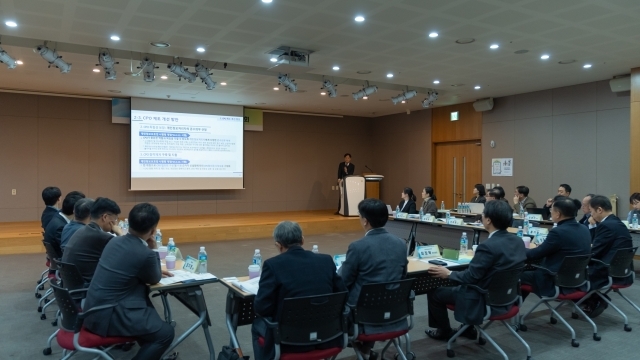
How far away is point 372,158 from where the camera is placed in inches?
573

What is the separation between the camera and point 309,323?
2.51 metres

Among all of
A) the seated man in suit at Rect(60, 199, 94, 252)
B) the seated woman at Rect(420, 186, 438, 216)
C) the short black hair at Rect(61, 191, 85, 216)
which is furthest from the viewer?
the seated woman at Rect(420, 186, 438, 216)

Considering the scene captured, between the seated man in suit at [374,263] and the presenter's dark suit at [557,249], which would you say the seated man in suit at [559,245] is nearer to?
the presenter's dark suit at [557,249]

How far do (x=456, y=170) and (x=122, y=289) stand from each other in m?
10.3

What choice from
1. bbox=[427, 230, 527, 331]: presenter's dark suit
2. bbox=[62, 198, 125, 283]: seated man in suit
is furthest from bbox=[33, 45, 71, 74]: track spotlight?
bbox=[427, 230, 527, 331]: presenter's dark suit

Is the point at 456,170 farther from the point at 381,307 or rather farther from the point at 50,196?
the point at 381,307

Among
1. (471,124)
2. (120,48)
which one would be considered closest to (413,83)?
(471,124)

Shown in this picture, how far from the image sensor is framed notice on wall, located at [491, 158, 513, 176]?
10.3m

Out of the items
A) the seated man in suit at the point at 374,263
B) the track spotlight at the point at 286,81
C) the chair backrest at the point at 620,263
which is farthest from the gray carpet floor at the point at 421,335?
the track spotlight at the point at 286,81

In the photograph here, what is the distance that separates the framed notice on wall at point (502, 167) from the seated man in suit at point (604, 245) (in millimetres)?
6066

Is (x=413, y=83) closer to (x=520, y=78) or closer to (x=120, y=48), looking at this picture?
(x=520, y=78)

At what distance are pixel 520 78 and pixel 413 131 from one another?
4.55 m

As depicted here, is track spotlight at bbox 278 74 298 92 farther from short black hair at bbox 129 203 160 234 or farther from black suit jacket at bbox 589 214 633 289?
short black hair at bbox 129 203 160 234

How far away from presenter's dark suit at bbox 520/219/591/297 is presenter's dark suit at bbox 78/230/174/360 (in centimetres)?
295
